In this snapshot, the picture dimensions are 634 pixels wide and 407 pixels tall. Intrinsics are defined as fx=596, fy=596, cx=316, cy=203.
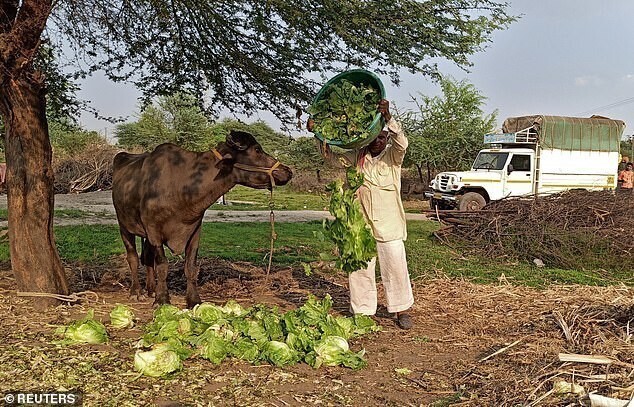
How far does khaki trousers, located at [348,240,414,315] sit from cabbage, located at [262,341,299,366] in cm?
163

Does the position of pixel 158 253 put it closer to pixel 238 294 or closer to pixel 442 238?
pixel 238 294

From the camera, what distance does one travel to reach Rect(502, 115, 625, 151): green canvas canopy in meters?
20.6

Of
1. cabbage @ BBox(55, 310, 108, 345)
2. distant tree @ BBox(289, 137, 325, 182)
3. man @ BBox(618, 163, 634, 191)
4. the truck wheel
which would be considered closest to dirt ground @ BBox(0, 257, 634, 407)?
cabbage @ BBox(55, 310, 108, 345)

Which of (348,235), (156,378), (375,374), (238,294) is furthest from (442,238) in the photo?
(156,378)

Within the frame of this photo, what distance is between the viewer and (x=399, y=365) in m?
4.98

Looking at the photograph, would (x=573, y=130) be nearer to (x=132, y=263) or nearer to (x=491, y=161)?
(x=491, y=161)

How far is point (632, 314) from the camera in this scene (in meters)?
5.20

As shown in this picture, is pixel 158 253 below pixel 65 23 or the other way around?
below

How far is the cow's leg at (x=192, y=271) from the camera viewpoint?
6785 millimetres

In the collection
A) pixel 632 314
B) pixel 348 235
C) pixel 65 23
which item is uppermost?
pixel 65 23

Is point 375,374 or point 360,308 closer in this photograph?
point 375,374

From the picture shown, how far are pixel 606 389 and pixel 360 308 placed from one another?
9.65ft

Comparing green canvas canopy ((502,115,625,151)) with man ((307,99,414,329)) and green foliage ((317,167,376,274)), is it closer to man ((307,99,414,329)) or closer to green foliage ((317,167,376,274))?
man ((307,99,414,329))

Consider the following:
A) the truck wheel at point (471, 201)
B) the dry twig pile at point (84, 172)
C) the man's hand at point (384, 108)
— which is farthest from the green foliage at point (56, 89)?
the dry twig pile at point (84, 172)
